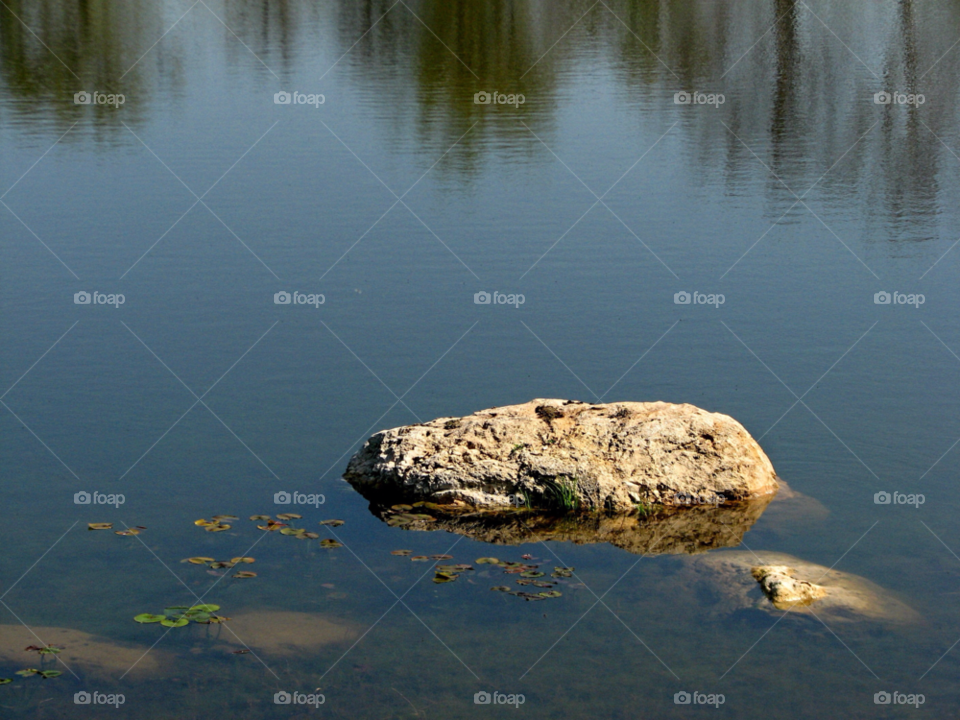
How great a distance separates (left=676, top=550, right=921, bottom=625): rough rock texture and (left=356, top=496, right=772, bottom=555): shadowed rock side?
14.1 inches

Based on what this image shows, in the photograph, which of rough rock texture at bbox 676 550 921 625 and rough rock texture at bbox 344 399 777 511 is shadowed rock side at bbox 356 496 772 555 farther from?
rough rock texture at bbox 676 550 921 625

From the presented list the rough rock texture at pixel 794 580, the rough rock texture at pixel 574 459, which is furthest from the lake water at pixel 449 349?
the rough rock texture at pixel 574 459

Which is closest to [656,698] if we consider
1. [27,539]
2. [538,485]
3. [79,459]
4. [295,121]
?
[538,485]

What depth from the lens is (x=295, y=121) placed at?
30156 millimetres

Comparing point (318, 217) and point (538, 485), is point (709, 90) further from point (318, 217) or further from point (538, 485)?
point (538, 485)

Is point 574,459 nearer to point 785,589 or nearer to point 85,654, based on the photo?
Result: point 785,589

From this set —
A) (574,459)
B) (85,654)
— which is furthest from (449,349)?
(85,654)

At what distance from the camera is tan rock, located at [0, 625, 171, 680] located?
9.59 m

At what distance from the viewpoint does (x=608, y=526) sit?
11922mm

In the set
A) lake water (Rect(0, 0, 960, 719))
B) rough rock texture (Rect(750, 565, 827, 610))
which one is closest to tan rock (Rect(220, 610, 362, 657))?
lake water (Rect(0, 0, 960, 719))

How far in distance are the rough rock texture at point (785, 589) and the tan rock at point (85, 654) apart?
5.19m

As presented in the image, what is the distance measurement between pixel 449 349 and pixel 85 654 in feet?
25.0

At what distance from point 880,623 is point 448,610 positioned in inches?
147

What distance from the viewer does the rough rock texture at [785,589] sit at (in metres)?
10.5
